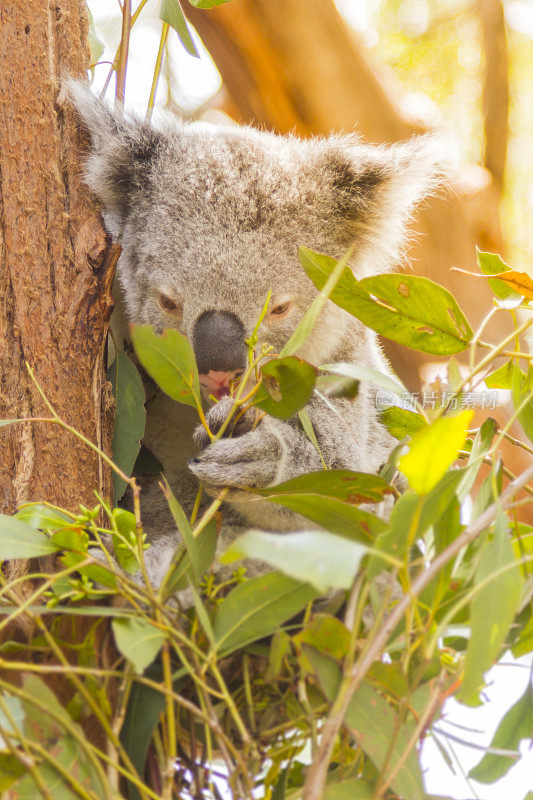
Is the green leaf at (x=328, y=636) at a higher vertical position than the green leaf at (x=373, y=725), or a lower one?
higher

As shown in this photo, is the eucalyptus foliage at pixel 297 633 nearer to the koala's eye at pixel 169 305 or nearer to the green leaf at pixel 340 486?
the green leaf at pixel 340 486

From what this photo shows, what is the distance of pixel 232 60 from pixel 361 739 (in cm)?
301

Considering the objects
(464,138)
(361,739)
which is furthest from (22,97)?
(464,138)

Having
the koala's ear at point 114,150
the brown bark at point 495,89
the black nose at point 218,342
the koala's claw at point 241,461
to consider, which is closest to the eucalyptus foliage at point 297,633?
the koala's claw at point 241,461

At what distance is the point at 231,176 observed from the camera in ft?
6.17

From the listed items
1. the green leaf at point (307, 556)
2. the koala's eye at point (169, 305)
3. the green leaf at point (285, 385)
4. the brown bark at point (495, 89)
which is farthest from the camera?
the brown bark at point (495, 89)

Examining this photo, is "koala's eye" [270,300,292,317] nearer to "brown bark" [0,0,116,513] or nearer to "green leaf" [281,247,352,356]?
"brown bark" [0,0,116,513]

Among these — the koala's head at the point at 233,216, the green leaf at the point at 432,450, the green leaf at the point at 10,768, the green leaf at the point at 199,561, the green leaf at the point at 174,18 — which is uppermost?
the green leaf at the point at 174,18

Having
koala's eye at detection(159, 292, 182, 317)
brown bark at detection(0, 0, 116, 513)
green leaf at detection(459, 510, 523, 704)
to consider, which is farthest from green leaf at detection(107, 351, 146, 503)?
green leaf at detection(459, 510, 523, 704)

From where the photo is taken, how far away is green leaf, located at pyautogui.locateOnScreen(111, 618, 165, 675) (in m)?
0.76

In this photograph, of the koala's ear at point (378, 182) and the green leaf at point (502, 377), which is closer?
the green leaf at point (502, 377)

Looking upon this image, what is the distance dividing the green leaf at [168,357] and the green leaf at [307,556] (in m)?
0.49

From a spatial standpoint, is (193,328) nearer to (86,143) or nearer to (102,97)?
(86,143)

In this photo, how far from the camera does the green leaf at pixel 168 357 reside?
109cm
